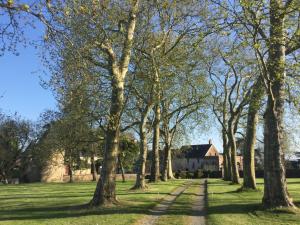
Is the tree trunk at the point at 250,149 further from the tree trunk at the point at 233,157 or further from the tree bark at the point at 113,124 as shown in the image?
the tree trunk at the point at 233,157

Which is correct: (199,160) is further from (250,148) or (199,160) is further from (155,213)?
(155,213)

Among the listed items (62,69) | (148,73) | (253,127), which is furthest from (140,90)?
(62,69)

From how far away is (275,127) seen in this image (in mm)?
21656

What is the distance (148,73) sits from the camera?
1150 inches

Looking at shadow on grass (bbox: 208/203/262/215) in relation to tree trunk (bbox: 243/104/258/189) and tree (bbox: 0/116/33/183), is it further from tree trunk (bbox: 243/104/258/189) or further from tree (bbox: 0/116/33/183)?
tree (bbox: 0/116/33/183)

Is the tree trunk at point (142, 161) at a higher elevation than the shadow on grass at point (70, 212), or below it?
higher

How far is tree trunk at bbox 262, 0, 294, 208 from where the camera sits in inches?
812

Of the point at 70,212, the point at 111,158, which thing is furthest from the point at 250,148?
the point at 70,212

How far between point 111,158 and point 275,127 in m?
7.66

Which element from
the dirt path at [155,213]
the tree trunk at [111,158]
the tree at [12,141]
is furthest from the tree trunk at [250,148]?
the tree at [12,141]

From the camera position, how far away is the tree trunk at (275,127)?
2062 centimetres

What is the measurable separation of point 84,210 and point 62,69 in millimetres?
7126

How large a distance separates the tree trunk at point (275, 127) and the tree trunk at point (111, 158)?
6.86 m

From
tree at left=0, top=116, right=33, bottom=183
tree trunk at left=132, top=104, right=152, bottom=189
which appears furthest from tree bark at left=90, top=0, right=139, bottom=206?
tree at left=0, top=116, right=33, bottom=183
